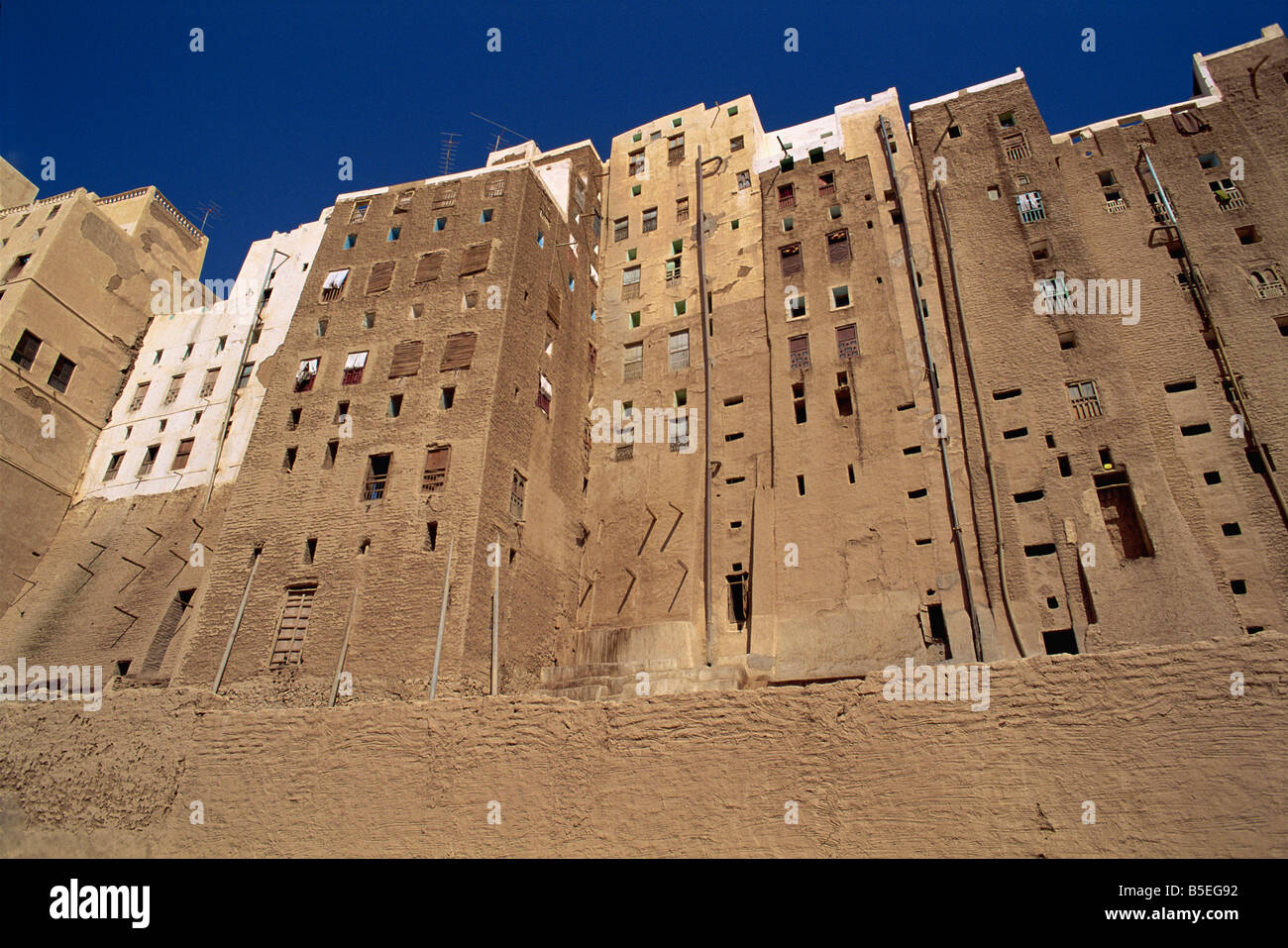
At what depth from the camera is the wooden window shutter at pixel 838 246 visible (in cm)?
2794

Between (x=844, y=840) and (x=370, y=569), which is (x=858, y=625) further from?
(x=370, y=569)

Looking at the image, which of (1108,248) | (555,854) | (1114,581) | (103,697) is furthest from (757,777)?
(1108,248)

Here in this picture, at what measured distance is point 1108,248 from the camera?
24828 mm

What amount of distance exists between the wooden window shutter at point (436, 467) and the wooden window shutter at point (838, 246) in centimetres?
1422

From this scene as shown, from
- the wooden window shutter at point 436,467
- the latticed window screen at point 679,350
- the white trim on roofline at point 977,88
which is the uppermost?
the white trim on roofline at point 977,88

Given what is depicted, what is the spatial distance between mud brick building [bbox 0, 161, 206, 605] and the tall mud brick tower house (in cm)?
19

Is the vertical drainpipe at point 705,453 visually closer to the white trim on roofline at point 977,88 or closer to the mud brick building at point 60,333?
the white trim on roofline at point 977,88

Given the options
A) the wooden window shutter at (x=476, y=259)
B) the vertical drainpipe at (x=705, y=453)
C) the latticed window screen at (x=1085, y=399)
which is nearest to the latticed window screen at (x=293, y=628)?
the vertical drainpipe at (x=705, y=453)

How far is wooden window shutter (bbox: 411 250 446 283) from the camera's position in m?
27.2

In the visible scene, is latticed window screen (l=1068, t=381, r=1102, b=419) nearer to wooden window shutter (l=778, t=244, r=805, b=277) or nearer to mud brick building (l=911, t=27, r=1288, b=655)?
mud brick building (l=911, t=27, r=1288, b=655)

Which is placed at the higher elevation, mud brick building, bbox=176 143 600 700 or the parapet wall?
mud brick building, bbox=176 143 600 700

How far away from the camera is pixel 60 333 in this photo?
32.3 metres

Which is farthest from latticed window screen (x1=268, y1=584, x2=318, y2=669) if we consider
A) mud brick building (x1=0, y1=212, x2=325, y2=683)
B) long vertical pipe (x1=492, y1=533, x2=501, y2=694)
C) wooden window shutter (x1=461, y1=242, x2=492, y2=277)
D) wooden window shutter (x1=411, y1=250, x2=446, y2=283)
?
wooden window shutter (x1=461, y1=242, x2=492, y2=277)

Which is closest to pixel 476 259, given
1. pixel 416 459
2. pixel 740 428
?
pixel 416 459
